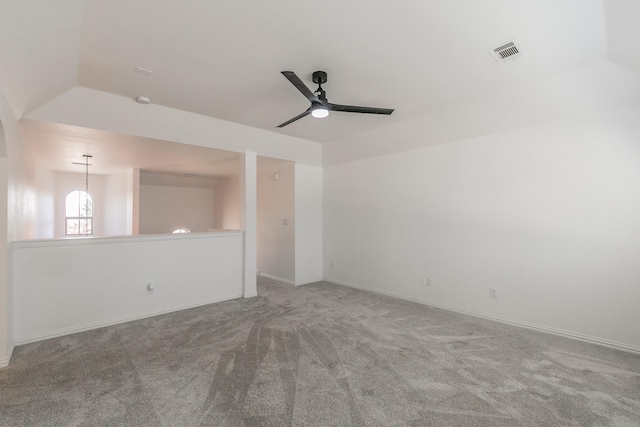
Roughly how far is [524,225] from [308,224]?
362 centimetres

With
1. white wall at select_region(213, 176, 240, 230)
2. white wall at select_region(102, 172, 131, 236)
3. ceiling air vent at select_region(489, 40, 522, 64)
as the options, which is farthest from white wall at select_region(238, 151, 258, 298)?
A: white wall at select_region(102, 172, 131, 236)

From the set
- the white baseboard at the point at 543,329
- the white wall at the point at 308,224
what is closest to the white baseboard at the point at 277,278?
the white wall at the point at 308,224

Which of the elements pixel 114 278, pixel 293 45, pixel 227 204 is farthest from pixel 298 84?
pixel 227 204

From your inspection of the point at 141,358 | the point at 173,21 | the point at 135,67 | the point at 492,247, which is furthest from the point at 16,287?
the point at 492,247

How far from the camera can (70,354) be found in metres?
2.79

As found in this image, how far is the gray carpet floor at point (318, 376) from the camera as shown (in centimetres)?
193

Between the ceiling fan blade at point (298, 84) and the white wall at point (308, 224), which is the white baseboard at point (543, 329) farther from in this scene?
the ceiling fan blade at point (298, 84)

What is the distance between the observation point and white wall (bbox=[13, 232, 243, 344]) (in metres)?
3.13

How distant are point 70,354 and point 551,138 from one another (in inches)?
219

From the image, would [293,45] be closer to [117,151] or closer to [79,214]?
[117,151]

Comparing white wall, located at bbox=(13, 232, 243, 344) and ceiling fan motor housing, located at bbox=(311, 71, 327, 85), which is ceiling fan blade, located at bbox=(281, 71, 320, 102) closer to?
ceiling fan motor housing, located at bbox=(311, 71, 327, 85)

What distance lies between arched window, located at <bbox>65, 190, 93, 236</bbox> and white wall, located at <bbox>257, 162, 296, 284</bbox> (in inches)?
211

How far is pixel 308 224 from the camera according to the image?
587cm

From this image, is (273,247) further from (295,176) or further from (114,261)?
(114,261)
